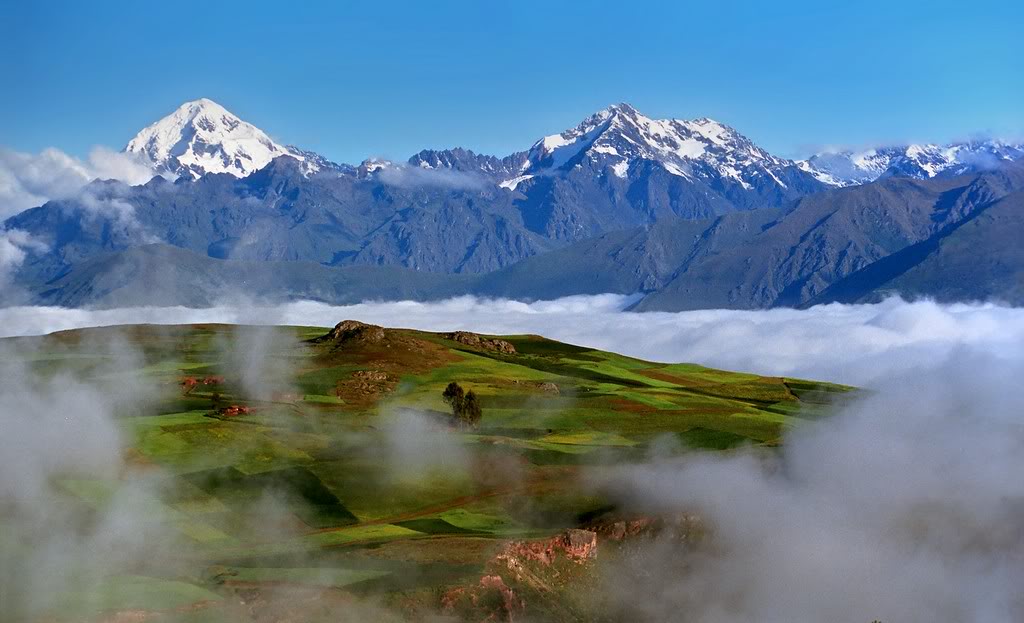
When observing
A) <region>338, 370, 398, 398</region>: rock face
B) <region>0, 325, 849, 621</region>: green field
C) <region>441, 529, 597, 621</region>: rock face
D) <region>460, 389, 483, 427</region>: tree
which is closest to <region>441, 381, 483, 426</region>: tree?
<region>460, 389, 483, 427</region>: tree

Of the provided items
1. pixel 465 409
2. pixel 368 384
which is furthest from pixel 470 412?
pixel 368 384

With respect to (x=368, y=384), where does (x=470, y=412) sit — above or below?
below

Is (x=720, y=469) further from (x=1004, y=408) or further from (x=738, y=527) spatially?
(x=1004, y=408)

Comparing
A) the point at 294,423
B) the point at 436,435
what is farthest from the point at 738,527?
the point at 294,423

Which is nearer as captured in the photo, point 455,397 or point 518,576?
point 518,576

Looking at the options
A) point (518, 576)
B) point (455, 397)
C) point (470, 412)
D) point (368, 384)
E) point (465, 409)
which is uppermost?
point (368, 384)

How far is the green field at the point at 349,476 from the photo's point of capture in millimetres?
87562

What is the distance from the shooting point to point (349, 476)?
12350 cm

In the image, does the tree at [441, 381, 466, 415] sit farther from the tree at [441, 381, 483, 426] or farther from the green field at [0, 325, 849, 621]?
the green field at [0, 325, 849, 621]

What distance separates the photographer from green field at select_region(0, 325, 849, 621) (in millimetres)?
87562

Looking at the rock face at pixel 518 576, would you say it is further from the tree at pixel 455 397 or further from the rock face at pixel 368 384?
the rock face at pixel 368 384

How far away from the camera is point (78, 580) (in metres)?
85.6

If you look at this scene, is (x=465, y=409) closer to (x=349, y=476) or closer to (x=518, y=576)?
(x=349, y=476)

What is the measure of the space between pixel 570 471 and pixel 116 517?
4948 centimetres
